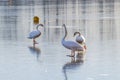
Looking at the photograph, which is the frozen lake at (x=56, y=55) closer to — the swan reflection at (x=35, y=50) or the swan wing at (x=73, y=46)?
the swan reflection at (x=35, y=50)

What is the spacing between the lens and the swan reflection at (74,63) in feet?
42.2

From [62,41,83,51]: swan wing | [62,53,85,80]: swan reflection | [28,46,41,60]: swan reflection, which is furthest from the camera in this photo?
[28,46,41,60]: swan reflection

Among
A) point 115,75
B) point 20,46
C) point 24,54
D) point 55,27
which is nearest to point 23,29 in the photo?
point 55,27

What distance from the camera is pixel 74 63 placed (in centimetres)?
1385

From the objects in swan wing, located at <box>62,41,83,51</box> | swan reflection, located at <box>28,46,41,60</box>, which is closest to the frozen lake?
swan reflection, located at <box>28,46,41,60</box>

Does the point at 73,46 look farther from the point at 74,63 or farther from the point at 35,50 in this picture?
the point at 35,50

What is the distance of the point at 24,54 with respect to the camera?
15.7 meters

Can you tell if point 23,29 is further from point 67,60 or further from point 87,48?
A: point 67,60

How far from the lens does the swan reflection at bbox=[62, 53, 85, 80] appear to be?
1286cm

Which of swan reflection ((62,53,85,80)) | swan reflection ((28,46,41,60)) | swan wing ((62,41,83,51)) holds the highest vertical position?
swan wing ((62,41,83,51))

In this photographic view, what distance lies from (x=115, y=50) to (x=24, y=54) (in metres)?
2.61

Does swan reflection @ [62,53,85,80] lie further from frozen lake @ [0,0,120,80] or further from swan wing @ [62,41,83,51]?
swan wing @ [62,41,83,51]

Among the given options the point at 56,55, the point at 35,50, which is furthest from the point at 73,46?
the point at 35,50

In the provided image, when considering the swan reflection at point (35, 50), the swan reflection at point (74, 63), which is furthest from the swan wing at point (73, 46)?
the swan reflection at point (35, 50)
